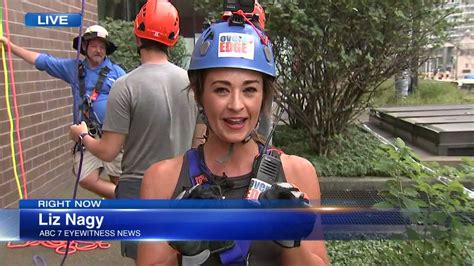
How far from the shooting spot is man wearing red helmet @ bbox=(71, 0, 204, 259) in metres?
2.93

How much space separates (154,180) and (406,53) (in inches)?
245

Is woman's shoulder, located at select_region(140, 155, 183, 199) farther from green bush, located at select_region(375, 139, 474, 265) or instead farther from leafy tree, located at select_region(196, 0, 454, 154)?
leafy tree, located at select_region(196, 0, 454, 154)

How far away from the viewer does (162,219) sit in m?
1.46

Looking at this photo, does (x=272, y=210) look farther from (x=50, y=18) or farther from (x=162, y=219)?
(x=50, y=18)

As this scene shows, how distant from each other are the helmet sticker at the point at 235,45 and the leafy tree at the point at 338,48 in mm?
4729

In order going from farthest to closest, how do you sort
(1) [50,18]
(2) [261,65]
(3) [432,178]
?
1. (1) [50,18]
2. (3) [432,178]
3. (2) [261,65]

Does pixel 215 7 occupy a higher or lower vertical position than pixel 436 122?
higher

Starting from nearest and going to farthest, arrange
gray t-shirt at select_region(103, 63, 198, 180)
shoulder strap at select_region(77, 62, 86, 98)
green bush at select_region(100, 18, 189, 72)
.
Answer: gray t-shirt at select_region(103, 63, 198, 180), shoulder strap at select_region(77, 62, 86, 98), green bush at select_region(100, 18, 189, 72)

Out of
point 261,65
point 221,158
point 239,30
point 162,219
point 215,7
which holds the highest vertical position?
point 215,7

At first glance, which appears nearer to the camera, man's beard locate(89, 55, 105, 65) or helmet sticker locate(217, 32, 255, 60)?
helmet sticker locate(217, 32, 255, 60)

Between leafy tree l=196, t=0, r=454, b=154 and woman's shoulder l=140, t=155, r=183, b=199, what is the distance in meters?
4.80

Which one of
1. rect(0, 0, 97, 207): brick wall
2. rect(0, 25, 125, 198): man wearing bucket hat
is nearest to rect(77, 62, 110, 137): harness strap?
rect(0, 25, 125, 198): man wearing bucket hat

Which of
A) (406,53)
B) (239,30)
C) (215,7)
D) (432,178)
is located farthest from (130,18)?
(239,30)

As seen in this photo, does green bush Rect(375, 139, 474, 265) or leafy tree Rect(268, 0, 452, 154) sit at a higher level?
leafy tree Rect(268, 0, 452, 154)
